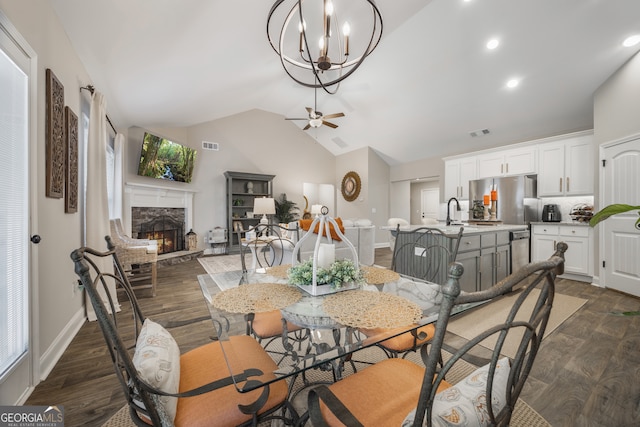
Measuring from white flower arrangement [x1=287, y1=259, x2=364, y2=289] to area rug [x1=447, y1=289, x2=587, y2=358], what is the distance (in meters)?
1.64

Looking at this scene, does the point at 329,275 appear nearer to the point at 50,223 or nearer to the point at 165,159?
the point at 50,223

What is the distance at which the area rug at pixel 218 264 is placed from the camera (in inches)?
182

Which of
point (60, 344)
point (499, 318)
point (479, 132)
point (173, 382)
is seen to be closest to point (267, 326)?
point (173, 382)

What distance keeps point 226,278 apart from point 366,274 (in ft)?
2.91

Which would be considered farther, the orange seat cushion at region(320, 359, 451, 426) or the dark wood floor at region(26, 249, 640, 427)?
the dark wood floor at region(26, 249, 640, 427)

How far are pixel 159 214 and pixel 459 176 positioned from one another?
648cm

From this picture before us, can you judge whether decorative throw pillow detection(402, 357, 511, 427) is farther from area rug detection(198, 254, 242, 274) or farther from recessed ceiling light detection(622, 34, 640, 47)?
recessed ceiling light detection(622, 34, 640, 47)

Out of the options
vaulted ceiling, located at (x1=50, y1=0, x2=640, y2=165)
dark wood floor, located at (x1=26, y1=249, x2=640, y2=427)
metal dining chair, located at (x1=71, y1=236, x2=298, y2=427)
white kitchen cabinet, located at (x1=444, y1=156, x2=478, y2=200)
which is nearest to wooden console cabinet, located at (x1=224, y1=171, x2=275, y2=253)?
vaulted ceiling, located at (x1=50, y1=0, x2=640, y2=165)

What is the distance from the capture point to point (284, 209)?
721 centimetres

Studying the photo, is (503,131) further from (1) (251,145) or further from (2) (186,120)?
(2) (186,120)

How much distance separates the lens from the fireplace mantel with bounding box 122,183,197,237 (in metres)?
4.91

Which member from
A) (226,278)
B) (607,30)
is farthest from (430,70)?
(226,278)

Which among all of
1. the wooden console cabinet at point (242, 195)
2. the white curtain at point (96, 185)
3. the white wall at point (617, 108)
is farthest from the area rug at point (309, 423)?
the wooden console cabinet at point (242, 195)

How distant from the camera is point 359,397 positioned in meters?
0.91
